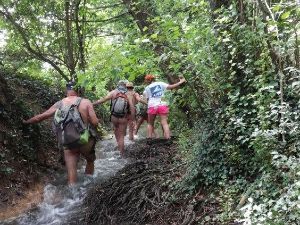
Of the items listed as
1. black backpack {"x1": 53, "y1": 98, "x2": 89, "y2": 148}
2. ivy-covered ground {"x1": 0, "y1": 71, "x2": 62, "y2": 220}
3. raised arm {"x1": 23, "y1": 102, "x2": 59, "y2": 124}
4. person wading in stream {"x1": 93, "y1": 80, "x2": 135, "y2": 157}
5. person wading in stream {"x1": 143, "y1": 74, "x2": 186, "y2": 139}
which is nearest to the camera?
ivy-covered ground {"x1": 0, "y1": 71, "x2": 62, "y2": 220}

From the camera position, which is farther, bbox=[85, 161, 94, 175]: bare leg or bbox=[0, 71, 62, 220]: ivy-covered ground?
bbox=[85, 161, 94, 175]: bare leg

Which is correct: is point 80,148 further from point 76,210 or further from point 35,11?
point 35,11

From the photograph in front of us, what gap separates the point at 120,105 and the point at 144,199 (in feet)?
14.4

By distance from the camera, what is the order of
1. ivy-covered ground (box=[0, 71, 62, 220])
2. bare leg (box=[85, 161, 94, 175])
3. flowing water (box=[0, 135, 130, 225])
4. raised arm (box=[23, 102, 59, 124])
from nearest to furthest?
flowing water (box=[0, 135, 130, 225])
ivy-covered ground (box=[0, 71, 62, 220])
raised arm (box=[23, 102, 59, 124])
bare leg (box=[85, 161, 94, 175])

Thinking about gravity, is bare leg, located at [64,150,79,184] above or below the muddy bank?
above

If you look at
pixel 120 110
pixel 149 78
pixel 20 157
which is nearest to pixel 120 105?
pixel 120 110

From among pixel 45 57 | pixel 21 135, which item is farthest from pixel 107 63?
pixel 45 57

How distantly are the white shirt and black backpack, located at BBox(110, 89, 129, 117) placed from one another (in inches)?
24.7

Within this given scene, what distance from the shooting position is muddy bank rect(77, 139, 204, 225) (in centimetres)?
545

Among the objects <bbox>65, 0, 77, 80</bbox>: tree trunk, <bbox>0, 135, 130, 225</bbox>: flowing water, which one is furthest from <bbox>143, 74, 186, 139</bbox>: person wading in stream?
<bbox>65, 0, 77, 80</bbox>: tree trunk

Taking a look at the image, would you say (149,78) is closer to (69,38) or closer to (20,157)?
(69,38)

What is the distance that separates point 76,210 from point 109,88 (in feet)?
56.3

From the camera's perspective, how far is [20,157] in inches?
307

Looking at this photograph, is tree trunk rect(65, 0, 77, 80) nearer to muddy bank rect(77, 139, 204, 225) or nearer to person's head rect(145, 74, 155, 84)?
person's head rect(145, 74, 155, 84)
